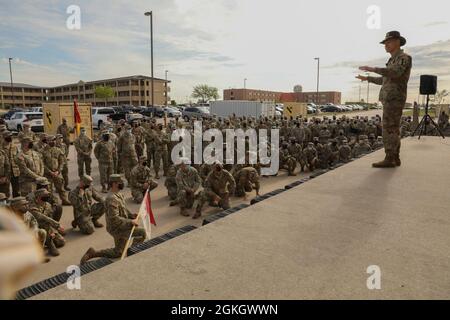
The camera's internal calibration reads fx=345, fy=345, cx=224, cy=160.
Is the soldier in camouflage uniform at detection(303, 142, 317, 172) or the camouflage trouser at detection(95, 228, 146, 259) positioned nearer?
the camouflage trouser at detection(95, 228, 146, 259)

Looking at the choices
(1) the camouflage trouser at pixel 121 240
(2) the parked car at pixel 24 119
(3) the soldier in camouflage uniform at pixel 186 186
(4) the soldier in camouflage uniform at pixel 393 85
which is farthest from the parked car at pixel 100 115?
(4) the soldier in camouflage uniform at pixel 393 85

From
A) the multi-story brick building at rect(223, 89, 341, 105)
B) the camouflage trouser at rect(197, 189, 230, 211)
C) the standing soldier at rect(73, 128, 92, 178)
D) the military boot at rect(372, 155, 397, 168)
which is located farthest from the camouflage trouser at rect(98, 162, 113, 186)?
the multi-story brick building at rect(223, 89, 341, 105)

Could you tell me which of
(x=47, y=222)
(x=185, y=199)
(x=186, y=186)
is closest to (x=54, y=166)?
(x=47, y=222)

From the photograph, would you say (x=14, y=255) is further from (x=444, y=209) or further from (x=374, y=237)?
(x=444, y=209)

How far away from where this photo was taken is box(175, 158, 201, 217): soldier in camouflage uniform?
25.6 ft

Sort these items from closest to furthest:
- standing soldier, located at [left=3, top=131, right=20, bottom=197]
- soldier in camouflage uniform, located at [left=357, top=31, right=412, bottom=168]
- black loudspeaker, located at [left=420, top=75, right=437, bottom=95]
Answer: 1. soldier in camouflage uniform, located at [left=357, top=31, right=412, bottom=168]
2. standing soldier, located at [left=3, top=131, right=20, bottom=197]
3. black loudspeaker, located at [left=420, top=75, right=437, bottom=95]

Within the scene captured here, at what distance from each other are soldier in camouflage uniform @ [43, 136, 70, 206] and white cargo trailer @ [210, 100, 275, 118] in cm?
2045

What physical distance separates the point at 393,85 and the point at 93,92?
93.5 m

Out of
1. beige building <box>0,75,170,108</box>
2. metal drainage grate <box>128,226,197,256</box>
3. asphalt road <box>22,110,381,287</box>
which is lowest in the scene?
asphalt road <box>22,110,381,287</box>

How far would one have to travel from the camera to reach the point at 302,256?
8.98ft

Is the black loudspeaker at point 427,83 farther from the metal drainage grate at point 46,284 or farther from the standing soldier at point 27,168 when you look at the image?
the metal drainage grate at point 46,284

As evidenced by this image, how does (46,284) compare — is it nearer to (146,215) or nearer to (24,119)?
(146,215)

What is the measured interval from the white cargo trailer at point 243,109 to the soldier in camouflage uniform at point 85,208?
22.0 metres

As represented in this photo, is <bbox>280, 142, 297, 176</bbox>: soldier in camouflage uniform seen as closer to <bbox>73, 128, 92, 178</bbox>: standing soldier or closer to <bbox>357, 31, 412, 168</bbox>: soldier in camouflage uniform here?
<bbox>357, 31, 412, 168</bbox>: soldier in camouflage uniform
